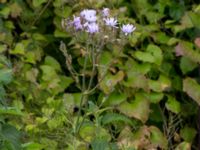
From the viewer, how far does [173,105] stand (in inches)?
125

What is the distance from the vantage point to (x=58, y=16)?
11.3ft

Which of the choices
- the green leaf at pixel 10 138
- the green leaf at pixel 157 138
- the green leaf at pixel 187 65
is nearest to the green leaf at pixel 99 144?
the green leaf at pixel 10 138

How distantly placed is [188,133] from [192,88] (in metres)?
0.27

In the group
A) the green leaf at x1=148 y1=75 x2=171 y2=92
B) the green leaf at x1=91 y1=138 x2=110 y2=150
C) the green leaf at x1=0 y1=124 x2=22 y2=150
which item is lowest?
the green leaf at x1=148 y1=75 x2=171 y2=92

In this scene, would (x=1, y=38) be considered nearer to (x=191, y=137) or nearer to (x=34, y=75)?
(x=34, y=75)

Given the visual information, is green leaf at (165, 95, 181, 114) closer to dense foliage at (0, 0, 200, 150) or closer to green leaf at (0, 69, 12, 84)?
dense foliage at (0, 0, 200, 150)

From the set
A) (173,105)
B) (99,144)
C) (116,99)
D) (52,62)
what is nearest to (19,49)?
(52,62)

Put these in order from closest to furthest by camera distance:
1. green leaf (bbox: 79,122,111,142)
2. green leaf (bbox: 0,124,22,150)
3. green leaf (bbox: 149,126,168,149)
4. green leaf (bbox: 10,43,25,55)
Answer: green leaf (bbox: 0,124,22,150)
green leaf (bbox: 79,122,111,142)
green leaf (bbox: 149,126,168,149)
green leaf (bbox: 10,43,25,55)

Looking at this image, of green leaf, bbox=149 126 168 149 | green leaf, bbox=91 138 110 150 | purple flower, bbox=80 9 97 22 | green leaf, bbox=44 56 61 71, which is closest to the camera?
green leaf, bbox=91 138 110 150

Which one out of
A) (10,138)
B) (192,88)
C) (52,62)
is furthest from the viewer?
(52,62)

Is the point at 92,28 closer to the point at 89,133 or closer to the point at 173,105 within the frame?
the point at 89,133

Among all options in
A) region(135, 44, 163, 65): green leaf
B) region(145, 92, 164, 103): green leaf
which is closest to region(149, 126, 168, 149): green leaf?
region(145, 92, 164, 103): green leaf

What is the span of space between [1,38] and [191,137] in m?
1.10

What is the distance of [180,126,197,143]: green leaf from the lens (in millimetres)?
3234
